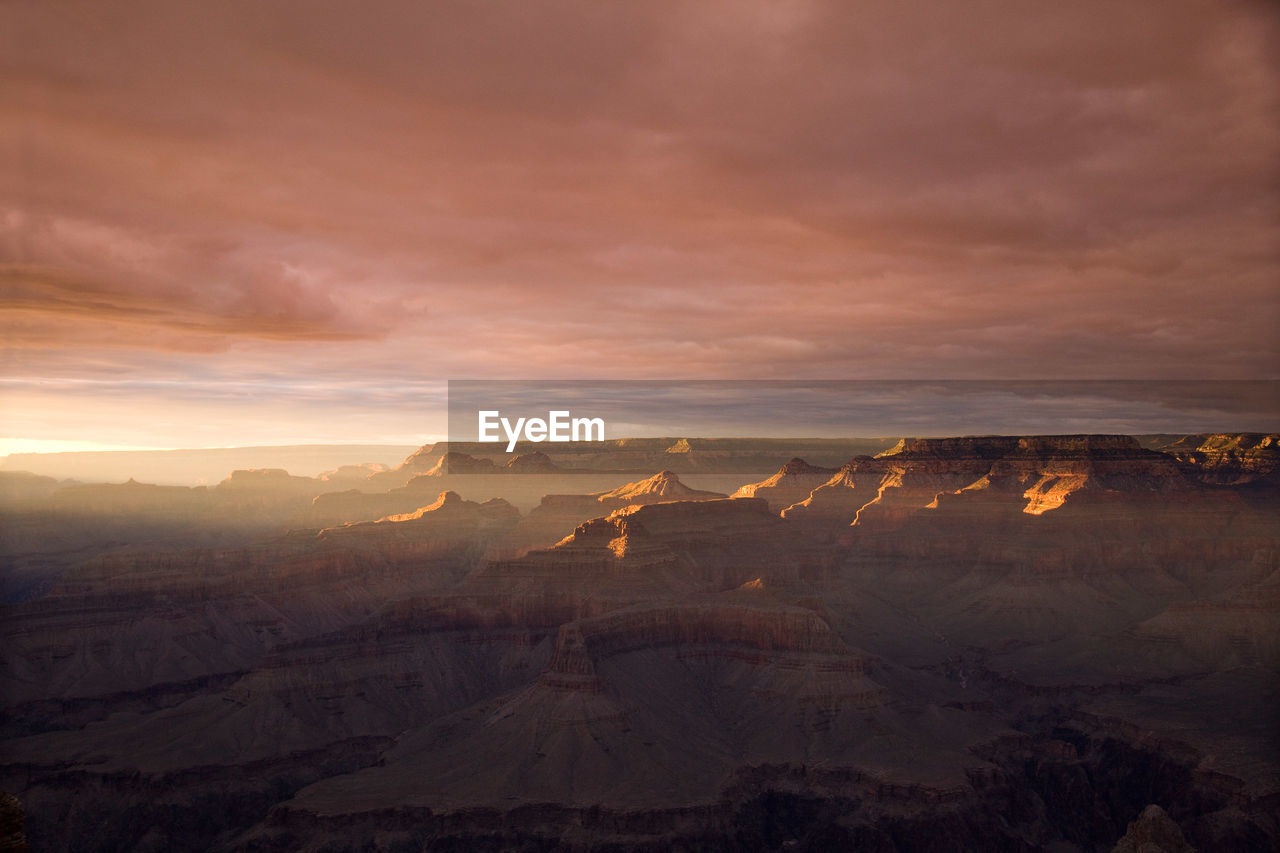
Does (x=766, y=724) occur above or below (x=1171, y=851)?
below

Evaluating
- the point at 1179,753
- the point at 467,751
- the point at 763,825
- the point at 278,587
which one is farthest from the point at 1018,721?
the point at 278,587

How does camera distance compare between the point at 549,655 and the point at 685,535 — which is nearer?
the point at 549,655

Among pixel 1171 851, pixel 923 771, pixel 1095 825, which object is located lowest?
pixel 1095 825

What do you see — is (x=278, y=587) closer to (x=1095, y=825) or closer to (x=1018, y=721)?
(x=1018, y=721)

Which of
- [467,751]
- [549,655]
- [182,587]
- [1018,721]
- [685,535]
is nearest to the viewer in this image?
[467,751]

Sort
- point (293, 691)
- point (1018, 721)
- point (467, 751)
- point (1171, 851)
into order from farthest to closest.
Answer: point (1018, 721) → point (293, 691) → point (467, 751) → point (1171, 851)

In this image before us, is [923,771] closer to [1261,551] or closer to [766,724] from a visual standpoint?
[766,724]

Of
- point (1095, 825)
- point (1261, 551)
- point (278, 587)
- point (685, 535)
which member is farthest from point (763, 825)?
point (1261, 551)

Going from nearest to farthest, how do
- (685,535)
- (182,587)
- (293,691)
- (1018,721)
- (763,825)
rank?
(763,825) → (293,691) → (1018,721) → (182,587) → (685,535)

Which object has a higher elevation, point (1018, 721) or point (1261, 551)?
point (1261, 551)
